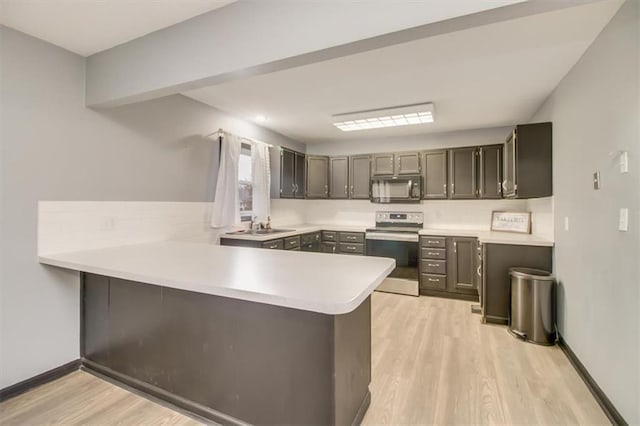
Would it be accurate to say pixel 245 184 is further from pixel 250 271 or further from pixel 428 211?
pixel 428 211

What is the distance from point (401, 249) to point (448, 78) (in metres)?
2.45

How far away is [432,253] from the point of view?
4168 mm

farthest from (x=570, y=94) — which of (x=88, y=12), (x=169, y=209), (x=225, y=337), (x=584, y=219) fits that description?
(x=169, y=209)

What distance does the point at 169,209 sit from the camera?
2.98 meters

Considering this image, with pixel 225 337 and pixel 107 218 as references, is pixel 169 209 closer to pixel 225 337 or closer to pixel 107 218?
pixel 107 218

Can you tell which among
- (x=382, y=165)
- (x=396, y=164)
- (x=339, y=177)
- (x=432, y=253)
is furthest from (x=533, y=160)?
(x=339, y=177)

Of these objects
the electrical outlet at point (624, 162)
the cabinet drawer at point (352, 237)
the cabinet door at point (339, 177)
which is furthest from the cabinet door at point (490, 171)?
the electrical outlet at point (624, 162)

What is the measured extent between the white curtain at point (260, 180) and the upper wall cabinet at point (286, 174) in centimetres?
22

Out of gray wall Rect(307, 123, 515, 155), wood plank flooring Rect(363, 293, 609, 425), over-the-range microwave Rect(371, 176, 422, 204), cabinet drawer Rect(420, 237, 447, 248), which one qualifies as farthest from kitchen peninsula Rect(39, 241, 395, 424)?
gray wall Rect(307, 123, 515, 155)

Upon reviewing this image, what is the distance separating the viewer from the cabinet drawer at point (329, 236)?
4.77 meters

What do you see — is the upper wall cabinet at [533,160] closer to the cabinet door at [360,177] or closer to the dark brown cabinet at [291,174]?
the cabinet door at [360,177]

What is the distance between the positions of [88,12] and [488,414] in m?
3.40

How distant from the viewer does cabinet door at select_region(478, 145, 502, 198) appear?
409cm

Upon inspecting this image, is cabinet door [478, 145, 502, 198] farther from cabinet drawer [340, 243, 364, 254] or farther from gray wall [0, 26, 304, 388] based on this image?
gray wall [0, 26, 304, 388]
